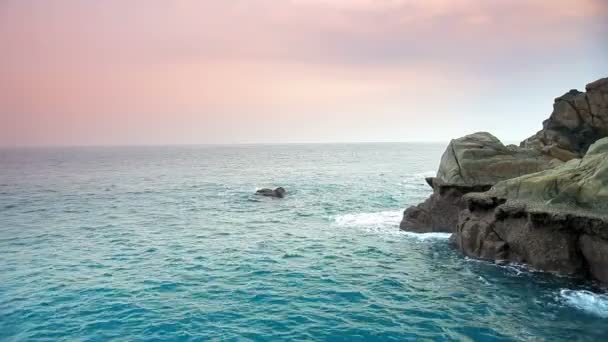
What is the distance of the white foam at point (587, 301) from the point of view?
20.0 m

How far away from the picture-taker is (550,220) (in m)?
25.0

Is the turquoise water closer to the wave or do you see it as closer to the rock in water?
the wave

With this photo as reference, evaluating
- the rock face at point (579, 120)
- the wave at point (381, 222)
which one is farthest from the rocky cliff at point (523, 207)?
the rock face at point (579, 120)

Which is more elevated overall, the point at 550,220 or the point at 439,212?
the point at 550,220

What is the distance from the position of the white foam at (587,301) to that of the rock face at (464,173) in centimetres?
1376

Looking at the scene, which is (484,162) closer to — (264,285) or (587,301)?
(587,301)

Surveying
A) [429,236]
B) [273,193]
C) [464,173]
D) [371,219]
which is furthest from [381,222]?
[273,193]

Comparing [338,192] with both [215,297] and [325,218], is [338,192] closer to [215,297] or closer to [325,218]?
[325,218]

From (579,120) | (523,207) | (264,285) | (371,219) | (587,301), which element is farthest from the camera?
(579,120)

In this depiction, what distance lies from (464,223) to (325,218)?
17.8 meters

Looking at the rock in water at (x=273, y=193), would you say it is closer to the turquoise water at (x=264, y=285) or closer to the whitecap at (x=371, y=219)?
the turquoise water at (x=264, y=285)

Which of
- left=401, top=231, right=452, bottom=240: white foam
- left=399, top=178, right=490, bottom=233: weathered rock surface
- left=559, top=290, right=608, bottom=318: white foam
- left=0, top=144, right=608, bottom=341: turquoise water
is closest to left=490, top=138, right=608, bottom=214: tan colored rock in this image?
left=0, top=144, right=608, bottom=341: turquoise water

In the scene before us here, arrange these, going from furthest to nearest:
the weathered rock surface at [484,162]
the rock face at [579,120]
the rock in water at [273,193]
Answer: the rock in water at [273,193], the rock face at [579,120], the weathered rock surface at [484,162]

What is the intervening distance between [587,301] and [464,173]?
1650 cm
